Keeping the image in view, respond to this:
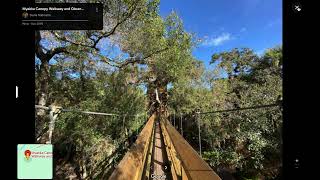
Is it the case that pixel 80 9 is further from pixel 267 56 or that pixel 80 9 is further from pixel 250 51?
pixel 250 51

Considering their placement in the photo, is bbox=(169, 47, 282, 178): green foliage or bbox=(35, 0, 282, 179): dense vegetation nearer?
bbox=(35, 0, 282, 179): dense vegetation

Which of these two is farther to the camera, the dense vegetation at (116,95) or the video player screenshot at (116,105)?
the dense vegetation at (116,95)

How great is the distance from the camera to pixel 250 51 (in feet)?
59.0

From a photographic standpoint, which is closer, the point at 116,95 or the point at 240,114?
the point at 240,114

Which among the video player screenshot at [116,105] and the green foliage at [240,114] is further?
the green foliage at [240,114]

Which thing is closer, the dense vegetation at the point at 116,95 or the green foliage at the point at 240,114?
the dense vegetation at the point at 116,95

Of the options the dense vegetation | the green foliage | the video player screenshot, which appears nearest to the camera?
the video player screenshot

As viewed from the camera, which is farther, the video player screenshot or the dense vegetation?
the dense vegetation

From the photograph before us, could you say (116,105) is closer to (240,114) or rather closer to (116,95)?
(116,95)

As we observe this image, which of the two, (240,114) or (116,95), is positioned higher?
(116,95)

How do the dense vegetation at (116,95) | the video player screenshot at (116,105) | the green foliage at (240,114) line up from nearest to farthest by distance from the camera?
1. the video player screenshot at (116,105)
2. the dense vegetation at (116,95)
3. the green foliage at (240,114)

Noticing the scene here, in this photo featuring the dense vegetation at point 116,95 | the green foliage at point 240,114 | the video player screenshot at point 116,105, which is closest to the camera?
the video player screenshot at point 116,105

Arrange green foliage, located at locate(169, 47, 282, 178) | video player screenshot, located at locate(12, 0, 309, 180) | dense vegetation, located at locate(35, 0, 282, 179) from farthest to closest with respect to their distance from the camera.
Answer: green foliage, located at locate(169, 47, 282, 178) → dense vegetation, located at locate(35, 0, 282, 179) → video player screenshot, located at locate(12, 0, 309, 180)

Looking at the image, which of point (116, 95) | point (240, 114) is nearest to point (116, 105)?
point (116, 95)
